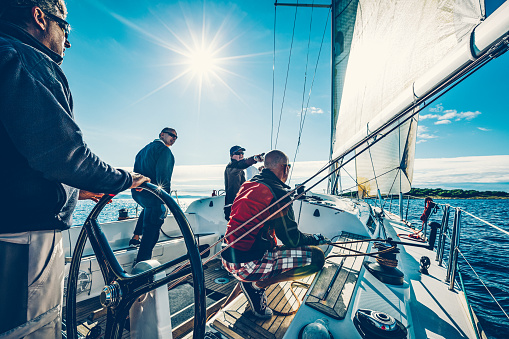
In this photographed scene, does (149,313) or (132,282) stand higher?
(132,282)

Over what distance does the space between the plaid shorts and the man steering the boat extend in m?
1.05

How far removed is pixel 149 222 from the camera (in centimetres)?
226

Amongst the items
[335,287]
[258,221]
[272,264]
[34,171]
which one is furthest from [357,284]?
[34,171]

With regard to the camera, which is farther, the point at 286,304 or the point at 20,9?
the point at 286,304

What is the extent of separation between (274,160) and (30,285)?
1.54 metres

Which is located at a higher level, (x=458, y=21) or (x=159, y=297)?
(x=458, y=21)

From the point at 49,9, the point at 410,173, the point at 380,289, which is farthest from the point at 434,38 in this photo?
the point at 410,173

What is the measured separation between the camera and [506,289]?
5094mm

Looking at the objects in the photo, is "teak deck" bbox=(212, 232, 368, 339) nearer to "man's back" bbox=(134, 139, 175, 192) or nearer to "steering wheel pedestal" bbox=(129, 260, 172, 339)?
"steering wheel pedestal" bbox=(129, 260, 172, 339)

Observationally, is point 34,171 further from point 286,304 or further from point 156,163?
point 286,304

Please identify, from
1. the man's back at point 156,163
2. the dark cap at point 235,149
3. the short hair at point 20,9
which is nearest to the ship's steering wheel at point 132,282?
the short hair at point 20,9

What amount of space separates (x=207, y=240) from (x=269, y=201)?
9.07 feet

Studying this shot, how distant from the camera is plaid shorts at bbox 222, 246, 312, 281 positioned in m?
1.60

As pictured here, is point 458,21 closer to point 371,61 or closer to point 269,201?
point 371,61
